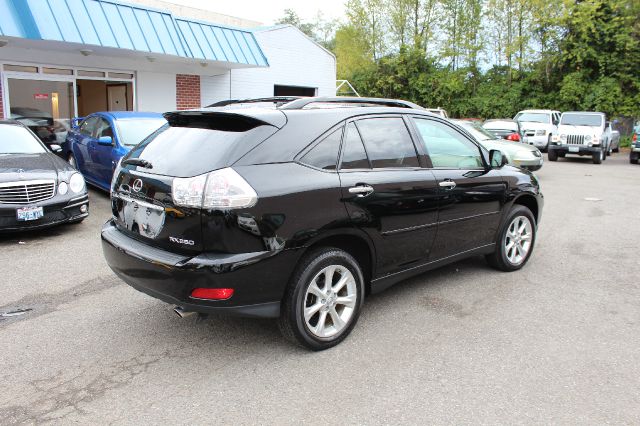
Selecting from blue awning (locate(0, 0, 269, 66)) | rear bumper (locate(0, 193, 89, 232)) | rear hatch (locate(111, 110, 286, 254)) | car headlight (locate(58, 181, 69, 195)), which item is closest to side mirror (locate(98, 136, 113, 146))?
rear bumper (locate(0, 193, 89, 232))

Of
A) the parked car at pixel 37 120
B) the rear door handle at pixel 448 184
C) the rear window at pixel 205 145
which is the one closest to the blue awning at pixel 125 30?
the parked car at pixel 37 120

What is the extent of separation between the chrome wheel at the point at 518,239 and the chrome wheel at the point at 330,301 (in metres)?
2.29

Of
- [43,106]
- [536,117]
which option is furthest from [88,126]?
[536,117]

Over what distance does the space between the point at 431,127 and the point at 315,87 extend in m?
14.8

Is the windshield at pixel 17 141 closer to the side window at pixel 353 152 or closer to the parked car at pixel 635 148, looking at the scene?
the side window at pixel 353 152

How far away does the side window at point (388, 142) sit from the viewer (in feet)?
12.8

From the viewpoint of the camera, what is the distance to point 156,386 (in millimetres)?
3098

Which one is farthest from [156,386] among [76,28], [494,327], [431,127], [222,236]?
[76,28]

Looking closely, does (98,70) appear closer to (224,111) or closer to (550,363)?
(224,111)

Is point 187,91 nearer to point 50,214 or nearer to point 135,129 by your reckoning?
point 135,129

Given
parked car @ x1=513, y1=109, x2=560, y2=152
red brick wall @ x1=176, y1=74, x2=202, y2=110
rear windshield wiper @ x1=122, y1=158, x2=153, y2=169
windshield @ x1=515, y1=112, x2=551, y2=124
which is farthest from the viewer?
windshield @ x1=515, y1=112, x2=551, y2=124

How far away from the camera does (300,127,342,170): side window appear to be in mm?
3498

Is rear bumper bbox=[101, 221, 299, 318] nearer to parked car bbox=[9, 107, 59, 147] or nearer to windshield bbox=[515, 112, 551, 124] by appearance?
parked car bbox=[9, 107, 59, 147]

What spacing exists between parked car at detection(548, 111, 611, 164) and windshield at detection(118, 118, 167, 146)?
15.5 m
